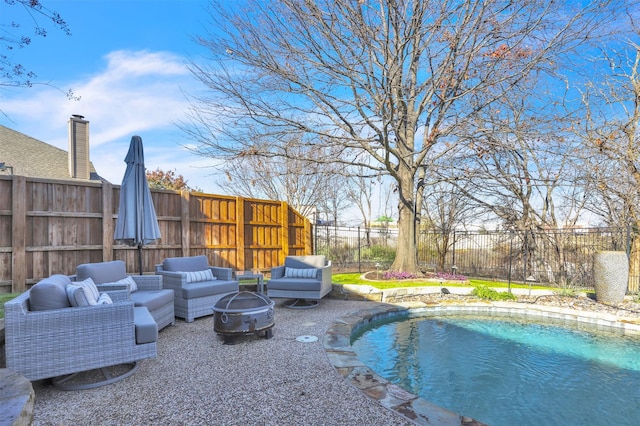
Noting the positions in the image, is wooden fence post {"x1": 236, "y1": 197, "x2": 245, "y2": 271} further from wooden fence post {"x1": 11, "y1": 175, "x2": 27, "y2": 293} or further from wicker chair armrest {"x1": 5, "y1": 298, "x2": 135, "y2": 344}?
wicker chair armrest {"x1": 5, "y1": 298, "x2": 135, "y2": 344}

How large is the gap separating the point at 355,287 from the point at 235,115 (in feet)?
15.6

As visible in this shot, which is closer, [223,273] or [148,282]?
[148,282]

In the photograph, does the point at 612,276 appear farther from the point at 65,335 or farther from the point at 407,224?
the point at 65,335

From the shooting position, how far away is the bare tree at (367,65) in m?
6.96

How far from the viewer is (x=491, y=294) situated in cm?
660

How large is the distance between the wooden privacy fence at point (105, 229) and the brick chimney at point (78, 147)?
6342 millimetres

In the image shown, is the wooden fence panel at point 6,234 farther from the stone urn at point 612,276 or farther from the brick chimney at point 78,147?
the stone urn at point 612,276

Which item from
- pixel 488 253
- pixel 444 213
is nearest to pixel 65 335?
pixel 488 253

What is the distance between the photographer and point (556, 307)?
6062 mm

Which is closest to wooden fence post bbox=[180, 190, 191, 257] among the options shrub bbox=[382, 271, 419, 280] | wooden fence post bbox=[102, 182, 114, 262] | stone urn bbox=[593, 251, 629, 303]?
wooden fence post bbox=[102, 182, 114, 262]

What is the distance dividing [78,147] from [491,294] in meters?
12.5

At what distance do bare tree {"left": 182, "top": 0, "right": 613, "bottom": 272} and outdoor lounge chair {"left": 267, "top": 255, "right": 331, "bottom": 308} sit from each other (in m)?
2.91

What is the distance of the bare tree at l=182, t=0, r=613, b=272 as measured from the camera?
6.96m

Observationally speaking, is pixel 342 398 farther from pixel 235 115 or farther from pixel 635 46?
pixel 635 46
